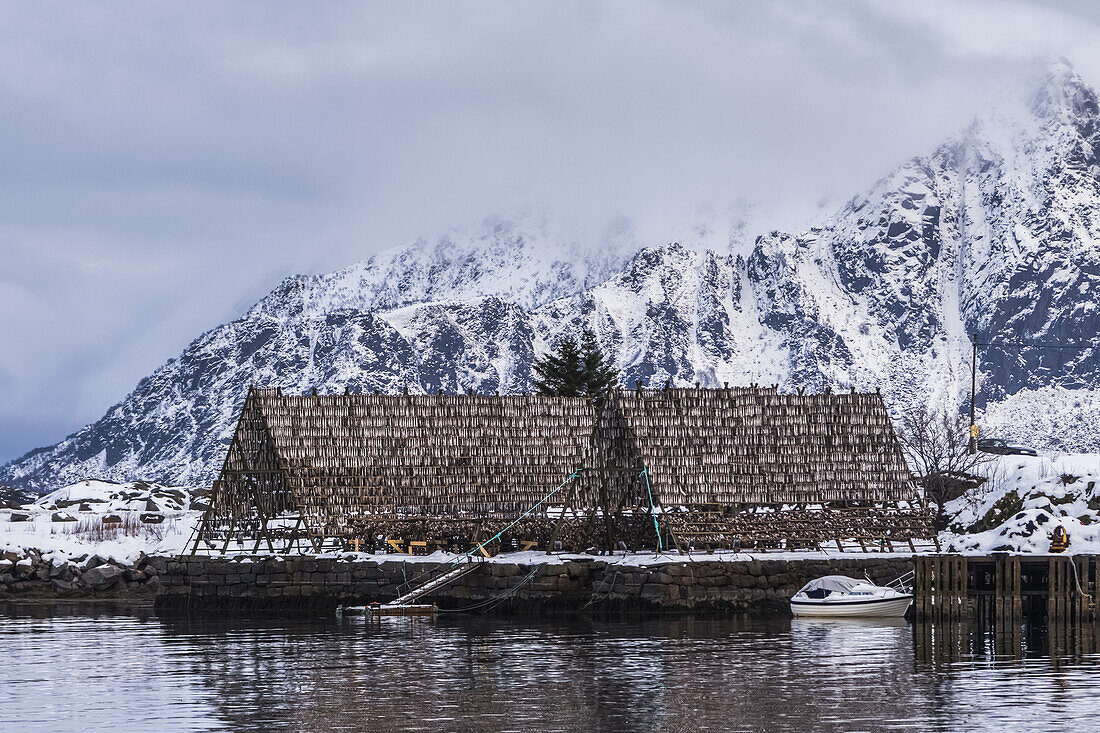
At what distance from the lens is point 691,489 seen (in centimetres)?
5800

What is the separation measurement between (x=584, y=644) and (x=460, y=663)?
5236 mm

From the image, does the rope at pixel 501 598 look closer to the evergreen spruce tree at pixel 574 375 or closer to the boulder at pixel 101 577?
the boulder at pixel 101 577

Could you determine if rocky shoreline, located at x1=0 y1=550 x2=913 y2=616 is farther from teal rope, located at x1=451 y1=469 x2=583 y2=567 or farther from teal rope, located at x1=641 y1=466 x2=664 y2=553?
teal rope, located at x1=641 y1=466 x2=664 y2=553

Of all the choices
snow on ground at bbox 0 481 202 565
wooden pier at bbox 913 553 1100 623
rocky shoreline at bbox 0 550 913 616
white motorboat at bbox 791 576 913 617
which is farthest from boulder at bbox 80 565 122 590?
wooden pier at bbox 913 553 1100 623

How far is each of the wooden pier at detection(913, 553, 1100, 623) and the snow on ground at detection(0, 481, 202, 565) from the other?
31.7 m

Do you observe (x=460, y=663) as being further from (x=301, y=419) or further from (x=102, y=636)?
(x=301, y=419)

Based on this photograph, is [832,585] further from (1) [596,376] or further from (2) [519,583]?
(1) [596,376]

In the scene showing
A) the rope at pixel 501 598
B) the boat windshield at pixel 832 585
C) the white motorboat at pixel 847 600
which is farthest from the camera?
the rope at pixel 501 598

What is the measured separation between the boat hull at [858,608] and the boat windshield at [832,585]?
0.50 meters

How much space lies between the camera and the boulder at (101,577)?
222 feet

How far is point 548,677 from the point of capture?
116 ft

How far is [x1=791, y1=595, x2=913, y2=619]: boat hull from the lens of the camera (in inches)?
1987

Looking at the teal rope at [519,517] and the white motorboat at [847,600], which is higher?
the teal rope at [519,517]

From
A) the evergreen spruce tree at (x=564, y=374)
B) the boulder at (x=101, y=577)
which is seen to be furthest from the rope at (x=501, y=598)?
the evergreen spruce tree at (x=564, y=374)
